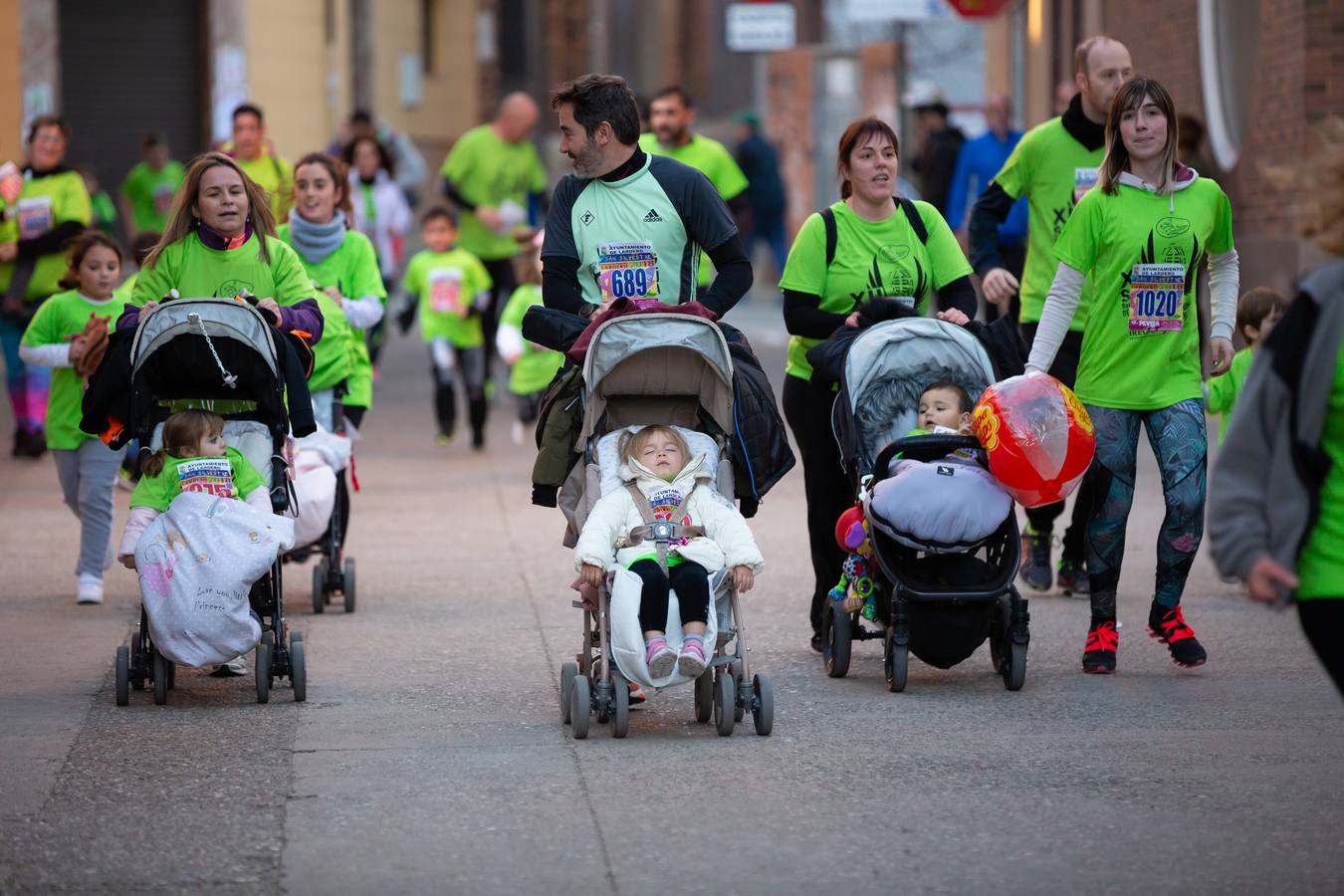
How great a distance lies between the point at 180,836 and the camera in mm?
5918

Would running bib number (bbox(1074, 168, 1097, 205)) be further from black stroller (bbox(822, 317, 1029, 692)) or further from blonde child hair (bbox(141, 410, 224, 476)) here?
blonde child hair (bbox(141, 410, 224, 476))

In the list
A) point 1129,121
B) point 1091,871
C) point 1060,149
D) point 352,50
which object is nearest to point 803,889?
point 1091,871

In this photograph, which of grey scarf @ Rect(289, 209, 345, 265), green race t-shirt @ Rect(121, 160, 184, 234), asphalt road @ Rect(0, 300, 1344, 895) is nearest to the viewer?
asphalt road @ Rect(0, 300, 1344, 895)

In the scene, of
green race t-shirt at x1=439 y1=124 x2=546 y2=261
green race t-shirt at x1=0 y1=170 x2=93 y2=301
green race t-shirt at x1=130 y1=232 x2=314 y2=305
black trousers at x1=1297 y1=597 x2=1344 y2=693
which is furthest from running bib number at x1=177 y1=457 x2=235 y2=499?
green race t-shirt at x1=439 y1=124 x2=546 y2=261

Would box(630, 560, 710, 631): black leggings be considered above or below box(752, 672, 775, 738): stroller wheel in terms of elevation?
above

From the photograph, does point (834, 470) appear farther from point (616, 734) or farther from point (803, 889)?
point (803, 889)

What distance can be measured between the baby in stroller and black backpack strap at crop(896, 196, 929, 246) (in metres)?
1.69

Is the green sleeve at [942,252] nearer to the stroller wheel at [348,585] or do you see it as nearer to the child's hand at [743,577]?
the child's hand at [743,577]

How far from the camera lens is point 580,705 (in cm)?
695

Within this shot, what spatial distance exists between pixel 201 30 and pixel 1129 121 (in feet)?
74.5

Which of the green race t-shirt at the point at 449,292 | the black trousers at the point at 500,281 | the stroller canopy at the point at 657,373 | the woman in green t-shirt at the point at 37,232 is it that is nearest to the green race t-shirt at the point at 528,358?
the green race t-shirt at the point at 449,292

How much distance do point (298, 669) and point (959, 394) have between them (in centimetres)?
247

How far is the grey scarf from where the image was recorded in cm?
1034

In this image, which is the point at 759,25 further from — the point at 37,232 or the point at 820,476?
the point at 820,476
